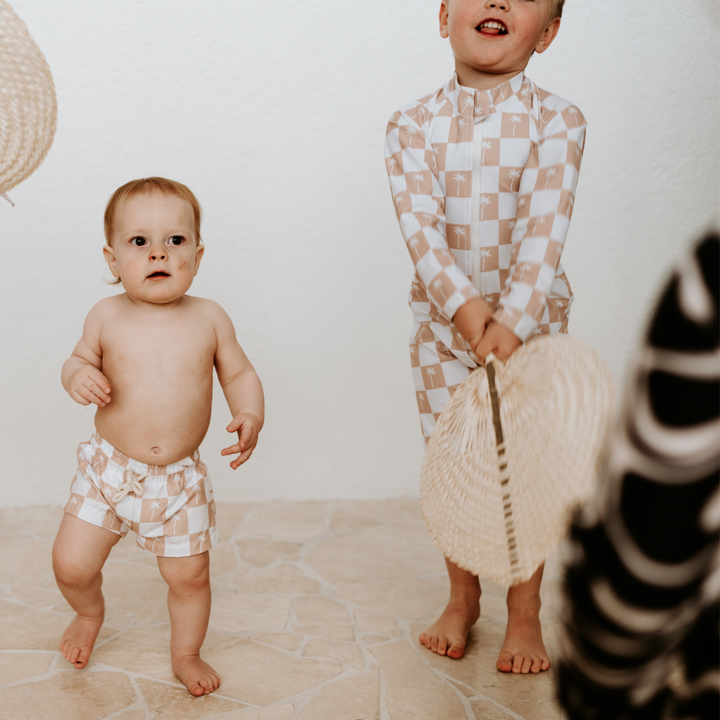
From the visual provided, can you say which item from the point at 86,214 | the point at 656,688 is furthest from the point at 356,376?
the point at 656,688

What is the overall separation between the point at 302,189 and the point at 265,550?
934mm

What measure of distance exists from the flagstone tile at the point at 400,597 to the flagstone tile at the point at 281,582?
71 mm

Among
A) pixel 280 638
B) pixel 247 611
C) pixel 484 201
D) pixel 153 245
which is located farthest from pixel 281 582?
pixel 484 201

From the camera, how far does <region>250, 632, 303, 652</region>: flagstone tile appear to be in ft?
4.42

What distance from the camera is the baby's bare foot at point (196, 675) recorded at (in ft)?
3.91

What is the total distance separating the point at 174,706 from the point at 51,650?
29 cm

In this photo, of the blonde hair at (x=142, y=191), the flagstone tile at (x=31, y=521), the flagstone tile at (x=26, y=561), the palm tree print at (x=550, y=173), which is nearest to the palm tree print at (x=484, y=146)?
the palm tree print at (x=550, y=173)

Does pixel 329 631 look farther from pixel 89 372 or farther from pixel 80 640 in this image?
pixel 89 372

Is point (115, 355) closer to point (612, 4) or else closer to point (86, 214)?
point (86, 214)

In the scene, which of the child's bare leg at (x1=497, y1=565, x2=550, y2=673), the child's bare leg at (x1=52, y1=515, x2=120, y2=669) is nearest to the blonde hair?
the child's bare leg at (x1=52, y1=515, x2=120, y2=669)

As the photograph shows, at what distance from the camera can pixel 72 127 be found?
1.96 metres

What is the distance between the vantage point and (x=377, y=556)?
1771mm

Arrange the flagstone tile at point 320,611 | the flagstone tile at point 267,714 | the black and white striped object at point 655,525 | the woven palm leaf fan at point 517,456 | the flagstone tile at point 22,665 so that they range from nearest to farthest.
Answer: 1. the black and white striped object at point 655,525
2. the woven palm leaf fan at point 517,456
3. the flagstone tile at point 267,714
4. the flagstone tile at point 22,665
5. the flagstone tile at point 320,611

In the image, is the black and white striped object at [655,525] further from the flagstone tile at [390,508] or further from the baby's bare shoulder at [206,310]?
the flagstone tile at [390,508]
